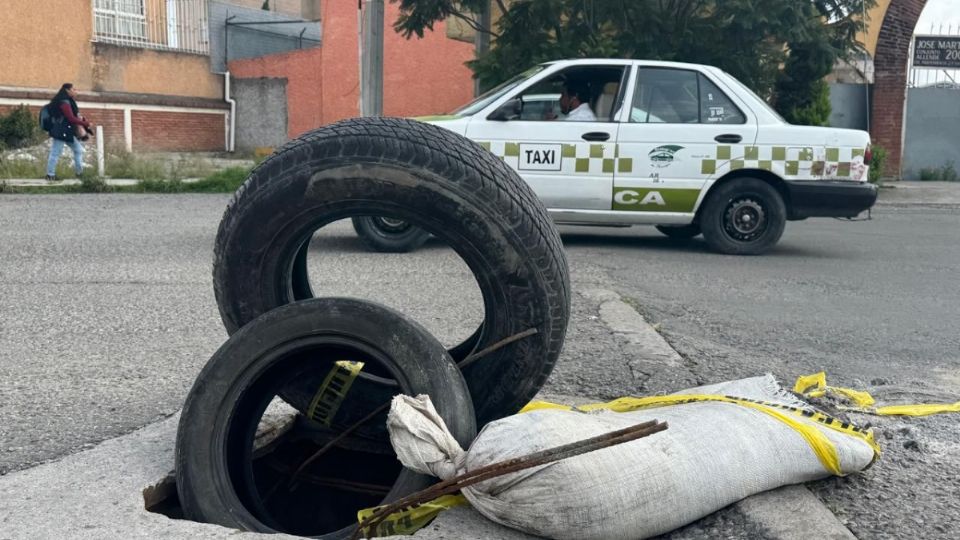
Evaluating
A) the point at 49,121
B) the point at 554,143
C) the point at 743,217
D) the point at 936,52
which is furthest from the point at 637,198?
the point at 936,52

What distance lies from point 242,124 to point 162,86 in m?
2.90

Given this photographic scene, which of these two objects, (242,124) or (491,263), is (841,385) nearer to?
(491,263)

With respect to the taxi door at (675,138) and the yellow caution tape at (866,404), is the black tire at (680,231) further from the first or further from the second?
the yellow caution tape at (866,404)

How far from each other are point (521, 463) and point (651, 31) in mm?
11960

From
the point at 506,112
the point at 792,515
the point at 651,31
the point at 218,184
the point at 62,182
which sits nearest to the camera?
the point at 792,515

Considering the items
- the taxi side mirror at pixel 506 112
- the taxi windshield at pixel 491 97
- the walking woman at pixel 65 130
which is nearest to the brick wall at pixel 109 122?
the walking woman at pixel 65 130

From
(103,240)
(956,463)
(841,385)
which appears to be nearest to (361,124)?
(956,463)

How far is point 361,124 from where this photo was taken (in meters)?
2.82

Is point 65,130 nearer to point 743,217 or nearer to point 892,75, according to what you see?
point 743,217

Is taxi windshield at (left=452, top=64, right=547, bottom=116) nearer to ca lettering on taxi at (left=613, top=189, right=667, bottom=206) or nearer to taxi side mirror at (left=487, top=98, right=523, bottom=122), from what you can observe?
taxi side mirror at (left=487, top=98, right=523, bottom=122)

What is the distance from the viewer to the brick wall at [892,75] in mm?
18453

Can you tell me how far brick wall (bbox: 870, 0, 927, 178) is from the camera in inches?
727

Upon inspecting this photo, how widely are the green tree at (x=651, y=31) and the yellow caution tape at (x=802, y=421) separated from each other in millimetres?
10503

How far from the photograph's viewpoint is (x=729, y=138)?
8.46 m
